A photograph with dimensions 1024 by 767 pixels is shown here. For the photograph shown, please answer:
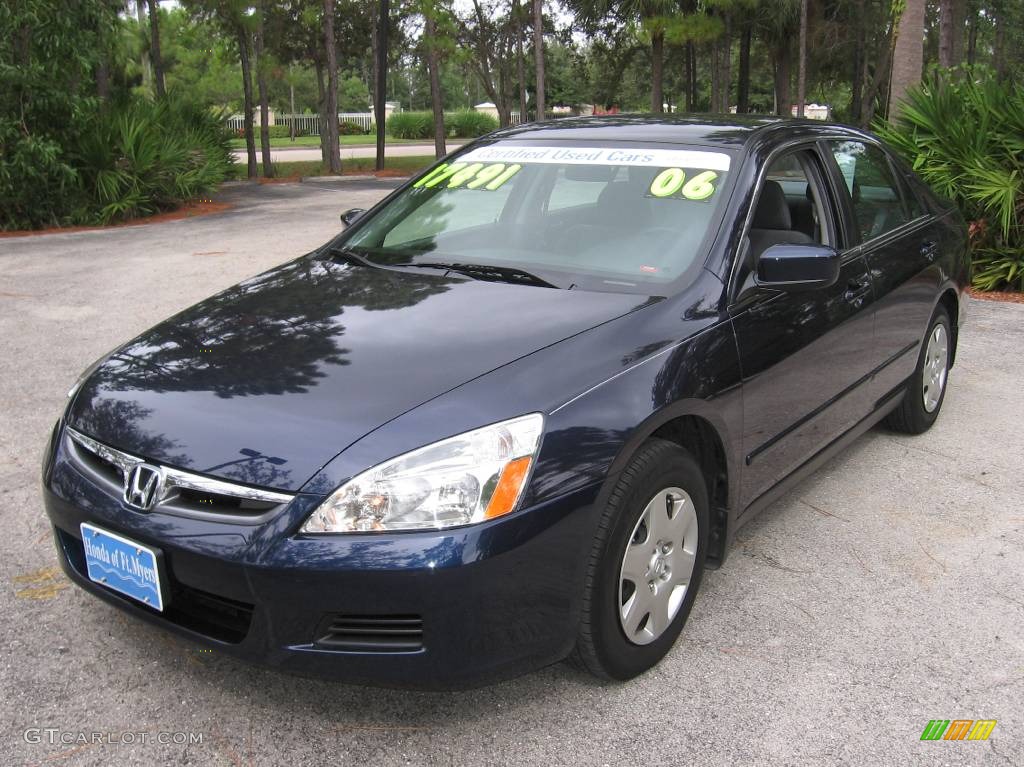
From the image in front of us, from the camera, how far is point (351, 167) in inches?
1155

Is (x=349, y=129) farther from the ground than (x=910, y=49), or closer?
farther from the ground

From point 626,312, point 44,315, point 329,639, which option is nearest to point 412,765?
point 329,639

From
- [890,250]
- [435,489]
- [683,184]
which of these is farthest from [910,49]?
[435,489]

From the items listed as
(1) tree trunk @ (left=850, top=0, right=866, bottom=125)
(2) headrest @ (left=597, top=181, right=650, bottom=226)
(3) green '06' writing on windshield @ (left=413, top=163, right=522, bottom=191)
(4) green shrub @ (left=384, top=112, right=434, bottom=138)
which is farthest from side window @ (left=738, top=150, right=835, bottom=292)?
(4) green shrub @ (left=384, top=112, right=434, bottom=138)

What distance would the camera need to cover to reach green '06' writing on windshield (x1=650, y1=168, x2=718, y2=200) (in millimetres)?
3596

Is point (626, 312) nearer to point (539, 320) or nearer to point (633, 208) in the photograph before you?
point (539, 320)

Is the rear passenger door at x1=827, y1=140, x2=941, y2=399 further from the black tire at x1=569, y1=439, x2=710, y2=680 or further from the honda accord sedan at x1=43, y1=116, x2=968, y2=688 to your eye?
the black tire at x1=569, y1=439, x2=710, y2=680

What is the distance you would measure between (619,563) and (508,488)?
47 centimetres

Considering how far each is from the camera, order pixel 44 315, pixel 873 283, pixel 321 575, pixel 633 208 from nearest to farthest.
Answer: pixel 321 575, pixel 633 208, pixel 873 283, pixel 44 315

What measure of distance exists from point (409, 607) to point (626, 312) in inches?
47.7

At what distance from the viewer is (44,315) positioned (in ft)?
27.1

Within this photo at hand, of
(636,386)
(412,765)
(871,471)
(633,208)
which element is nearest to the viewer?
(412,765)

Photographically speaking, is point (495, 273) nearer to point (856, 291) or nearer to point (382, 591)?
point (382, 591)

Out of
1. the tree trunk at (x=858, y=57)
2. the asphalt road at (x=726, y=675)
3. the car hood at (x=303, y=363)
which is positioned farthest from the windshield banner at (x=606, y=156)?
the tree trunk at (x=858, y=57)
